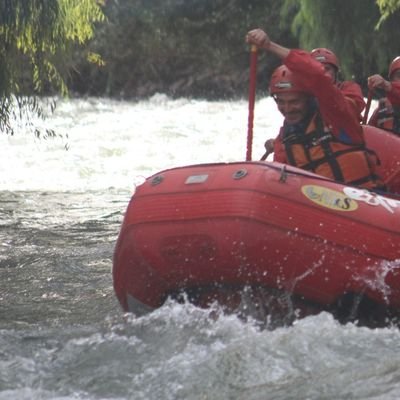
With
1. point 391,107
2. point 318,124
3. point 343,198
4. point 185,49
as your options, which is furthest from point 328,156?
point 185,49

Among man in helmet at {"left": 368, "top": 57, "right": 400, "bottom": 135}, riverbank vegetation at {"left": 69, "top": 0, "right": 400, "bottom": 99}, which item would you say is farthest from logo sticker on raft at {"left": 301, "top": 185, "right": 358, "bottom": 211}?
riverbank vegetation at {"left": 69, "top": 0, "right": 400, "bottom": 99}

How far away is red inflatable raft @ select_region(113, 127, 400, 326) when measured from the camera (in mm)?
5152

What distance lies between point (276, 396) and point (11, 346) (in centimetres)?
155

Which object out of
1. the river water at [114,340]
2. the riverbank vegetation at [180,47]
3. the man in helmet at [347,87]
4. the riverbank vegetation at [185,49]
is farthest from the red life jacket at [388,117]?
the riverbank vegetation at [180,47]

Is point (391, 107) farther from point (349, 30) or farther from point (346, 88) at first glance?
point (349, 30)

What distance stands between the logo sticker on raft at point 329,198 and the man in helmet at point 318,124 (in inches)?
26.5

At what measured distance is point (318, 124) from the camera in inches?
235

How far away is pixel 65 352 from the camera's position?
520cm

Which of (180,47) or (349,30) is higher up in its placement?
(349,30)

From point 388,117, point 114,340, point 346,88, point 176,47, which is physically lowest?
point 176,47

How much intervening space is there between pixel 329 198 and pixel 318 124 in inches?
32.8

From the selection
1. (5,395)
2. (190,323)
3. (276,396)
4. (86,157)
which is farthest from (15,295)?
(86,157)

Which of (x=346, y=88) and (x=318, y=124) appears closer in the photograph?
(x=318, y=124)

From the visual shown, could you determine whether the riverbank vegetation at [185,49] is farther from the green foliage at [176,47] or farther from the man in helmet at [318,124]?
the man in helmet at [318,124]
